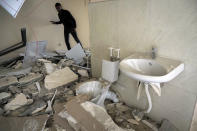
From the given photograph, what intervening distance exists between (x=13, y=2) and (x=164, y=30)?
2.41m

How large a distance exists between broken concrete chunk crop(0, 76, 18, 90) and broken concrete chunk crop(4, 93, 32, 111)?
0.42 meters

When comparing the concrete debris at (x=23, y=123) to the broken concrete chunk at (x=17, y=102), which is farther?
the broken concrete chunk at (x=17, y=102)

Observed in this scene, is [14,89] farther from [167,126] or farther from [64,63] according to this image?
[167,126]

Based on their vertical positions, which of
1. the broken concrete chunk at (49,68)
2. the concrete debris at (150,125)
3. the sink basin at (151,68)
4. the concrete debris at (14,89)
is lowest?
the concrete debris at (150,125)

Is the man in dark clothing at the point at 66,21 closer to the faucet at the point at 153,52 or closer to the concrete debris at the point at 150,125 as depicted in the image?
the faucet at the point at 153,52

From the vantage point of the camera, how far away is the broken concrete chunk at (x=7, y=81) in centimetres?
215

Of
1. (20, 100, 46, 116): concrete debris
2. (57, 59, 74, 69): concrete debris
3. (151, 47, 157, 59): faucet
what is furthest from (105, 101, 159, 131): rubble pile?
(57, 59, 74, 69): concrete debris

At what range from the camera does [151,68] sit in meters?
1.27

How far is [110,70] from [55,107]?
89 centimetres

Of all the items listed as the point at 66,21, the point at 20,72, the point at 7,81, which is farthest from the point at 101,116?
the point at 66,21

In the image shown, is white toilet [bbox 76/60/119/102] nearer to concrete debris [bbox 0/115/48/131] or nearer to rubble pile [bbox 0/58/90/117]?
rubble pile [bbox 0/58/90/117]

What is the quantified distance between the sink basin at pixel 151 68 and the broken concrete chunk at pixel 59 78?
4.38 feet

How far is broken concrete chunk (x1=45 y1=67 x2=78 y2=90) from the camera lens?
7.16ft

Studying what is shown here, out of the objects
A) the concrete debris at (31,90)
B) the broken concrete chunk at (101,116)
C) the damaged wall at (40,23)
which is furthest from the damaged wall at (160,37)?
the damaged wall at (40,23)
